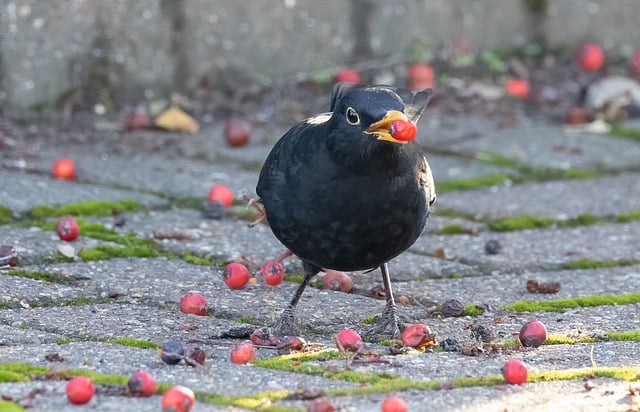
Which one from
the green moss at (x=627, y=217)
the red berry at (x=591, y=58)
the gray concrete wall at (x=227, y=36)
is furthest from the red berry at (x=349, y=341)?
the red berry at (x=591, y=58)

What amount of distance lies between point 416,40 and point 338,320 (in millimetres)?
3587

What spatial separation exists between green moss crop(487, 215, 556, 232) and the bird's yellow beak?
6.30 feet

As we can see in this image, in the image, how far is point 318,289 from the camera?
451 centimetres

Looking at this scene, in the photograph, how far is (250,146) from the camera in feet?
20.8

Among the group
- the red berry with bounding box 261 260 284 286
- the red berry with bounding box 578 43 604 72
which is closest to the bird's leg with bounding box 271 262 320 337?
the red berry with bounding box 261 260 284 286

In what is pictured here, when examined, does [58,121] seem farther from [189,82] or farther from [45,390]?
[45,390]

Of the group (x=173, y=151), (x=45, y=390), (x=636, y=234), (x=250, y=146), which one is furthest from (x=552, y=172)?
(x=45, y=390)

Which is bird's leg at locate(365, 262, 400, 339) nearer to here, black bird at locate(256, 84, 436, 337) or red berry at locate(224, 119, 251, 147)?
black bird at locate(256, 84, 436, 337)

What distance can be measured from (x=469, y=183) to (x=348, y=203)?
225 centimetres

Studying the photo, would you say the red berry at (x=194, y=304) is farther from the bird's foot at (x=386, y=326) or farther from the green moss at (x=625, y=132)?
the green moss at (x=625, y=132)

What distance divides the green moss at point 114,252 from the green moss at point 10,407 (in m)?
1.68

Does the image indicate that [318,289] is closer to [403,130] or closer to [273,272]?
[273,272]

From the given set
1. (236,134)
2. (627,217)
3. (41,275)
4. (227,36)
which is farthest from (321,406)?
(227,36)

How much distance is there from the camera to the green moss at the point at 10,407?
2.87 metres
